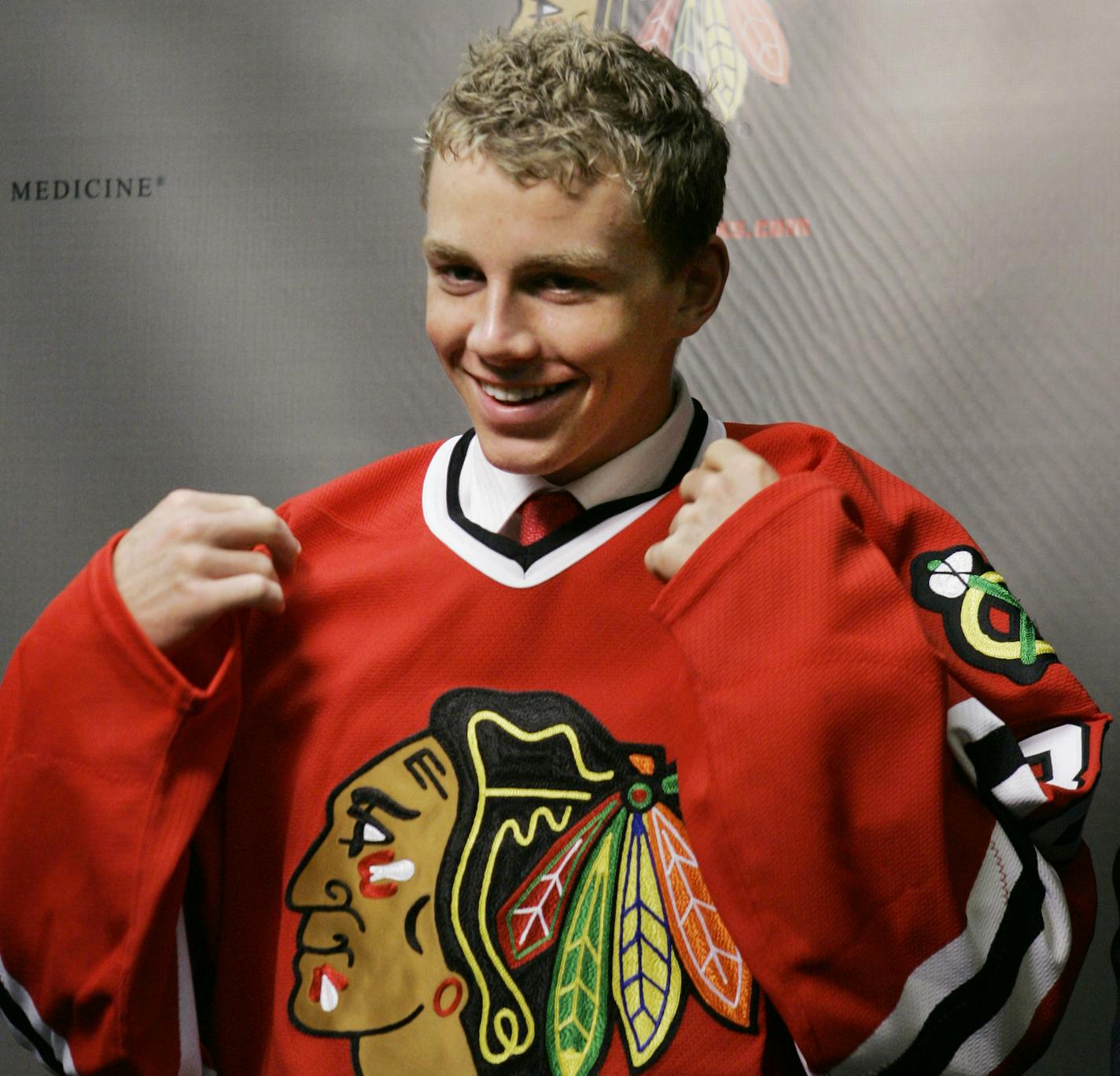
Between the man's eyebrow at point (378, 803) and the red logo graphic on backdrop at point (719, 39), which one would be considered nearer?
the man's eyebrow at point (378, 803)

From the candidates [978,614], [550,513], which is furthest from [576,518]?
[978,614]

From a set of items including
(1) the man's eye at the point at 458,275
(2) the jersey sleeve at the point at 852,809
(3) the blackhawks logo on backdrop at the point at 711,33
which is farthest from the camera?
(3) the blackhawks logo on backdrop at the point at 711,33

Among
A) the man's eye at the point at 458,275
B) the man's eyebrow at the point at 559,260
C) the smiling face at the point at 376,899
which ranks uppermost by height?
the man's eyebrow at the point at 559,260

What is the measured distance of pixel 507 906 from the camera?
82 centimetres

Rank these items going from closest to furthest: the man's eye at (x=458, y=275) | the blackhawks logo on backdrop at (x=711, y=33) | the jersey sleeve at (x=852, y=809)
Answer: the jersey sleeve at (x=852, y=809)
the man's eye at (x=458, y=275)
the blackhawks logo on backdrop at (x=711, y=33)

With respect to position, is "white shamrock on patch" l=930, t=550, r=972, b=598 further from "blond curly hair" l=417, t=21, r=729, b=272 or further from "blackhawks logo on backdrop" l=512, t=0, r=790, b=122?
"blackhawks logo on backdrop" l=512, t=0, r=790, b=122

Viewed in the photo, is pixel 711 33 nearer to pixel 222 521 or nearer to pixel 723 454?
pixel 723 454

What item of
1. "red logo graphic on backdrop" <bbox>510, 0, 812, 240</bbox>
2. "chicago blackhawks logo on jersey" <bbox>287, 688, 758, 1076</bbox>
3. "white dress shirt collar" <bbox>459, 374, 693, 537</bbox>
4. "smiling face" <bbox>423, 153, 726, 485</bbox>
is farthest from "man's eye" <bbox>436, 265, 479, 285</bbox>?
"red logo graphic on backdrop" <bbox>510, 0, 812, 240</bbox>

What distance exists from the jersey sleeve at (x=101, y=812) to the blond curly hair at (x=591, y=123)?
12.4 inches

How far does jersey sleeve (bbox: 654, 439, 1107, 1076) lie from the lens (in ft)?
2.41

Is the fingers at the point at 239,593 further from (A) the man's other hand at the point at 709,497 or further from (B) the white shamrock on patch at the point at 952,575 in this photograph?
(B) the white shamrock on patch at the point at 952,575

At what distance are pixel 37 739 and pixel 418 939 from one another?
24 cm

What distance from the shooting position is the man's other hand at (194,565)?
79 centimetres

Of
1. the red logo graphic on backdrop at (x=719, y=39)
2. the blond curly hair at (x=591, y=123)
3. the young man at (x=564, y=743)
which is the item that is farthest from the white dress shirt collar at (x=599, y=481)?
the red logo graphic on backdrop at (x=719, y=39)
